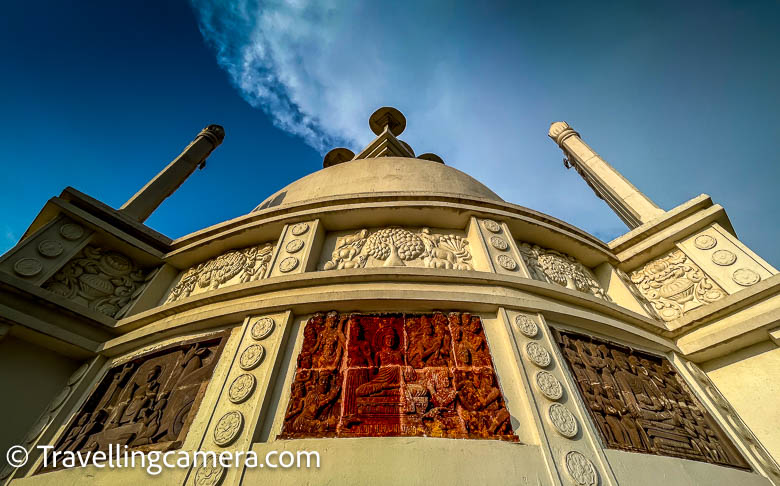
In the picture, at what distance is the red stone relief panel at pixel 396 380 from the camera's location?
290 centimetres

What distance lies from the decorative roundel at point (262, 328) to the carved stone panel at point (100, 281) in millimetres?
2976

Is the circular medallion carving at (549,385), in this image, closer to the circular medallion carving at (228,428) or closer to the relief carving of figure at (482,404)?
the relief carving of figure at (482,404)

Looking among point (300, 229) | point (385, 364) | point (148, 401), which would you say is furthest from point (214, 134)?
point (385, 364)

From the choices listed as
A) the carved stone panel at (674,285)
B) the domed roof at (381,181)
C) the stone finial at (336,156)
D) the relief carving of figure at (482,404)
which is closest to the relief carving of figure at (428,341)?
the relief carving of figure at (482,404)

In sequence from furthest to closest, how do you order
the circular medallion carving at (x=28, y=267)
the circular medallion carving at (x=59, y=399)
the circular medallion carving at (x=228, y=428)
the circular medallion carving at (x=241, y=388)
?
the circular medallion carving at (x=28, y=267), the circular medallion carving at (x=59, y=399), the circular medallion carving at (x=241, y=388), the circular medallion carving at (x=228, y=428)

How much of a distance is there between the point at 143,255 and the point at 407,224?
4.61 meters

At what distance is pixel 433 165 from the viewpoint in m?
7.81

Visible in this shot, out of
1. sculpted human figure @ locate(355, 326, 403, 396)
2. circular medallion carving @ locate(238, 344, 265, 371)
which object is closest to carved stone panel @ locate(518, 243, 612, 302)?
sculpted human figure @ locate(355, 326, 403, 396)

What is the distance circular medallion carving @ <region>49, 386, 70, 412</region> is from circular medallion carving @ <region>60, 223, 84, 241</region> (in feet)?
7.67

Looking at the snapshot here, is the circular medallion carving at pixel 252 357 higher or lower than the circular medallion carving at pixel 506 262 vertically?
lower

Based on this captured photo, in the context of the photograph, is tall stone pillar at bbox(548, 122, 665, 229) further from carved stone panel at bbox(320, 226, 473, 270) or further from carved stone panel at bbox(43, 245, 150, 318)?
carved stone panel at bbox(43, 245, 150, 318)

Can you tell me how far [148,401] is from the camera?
3.64 m

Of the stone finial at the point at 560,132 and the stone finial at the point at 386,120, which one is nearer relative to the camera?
the stone finial at the point at 560,132

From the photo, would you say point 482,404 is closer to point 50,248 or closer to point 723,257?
point 723,257
